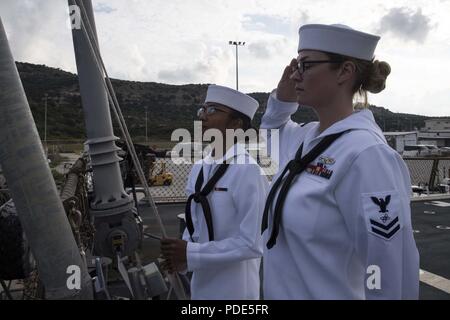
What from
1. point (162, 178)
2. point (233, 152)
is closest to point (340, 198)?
point (233, 152)

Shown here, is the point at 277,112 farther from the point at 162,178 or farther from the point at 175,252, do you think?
the point at 162,178

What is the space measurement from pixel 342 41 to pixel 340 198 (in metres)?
0.62

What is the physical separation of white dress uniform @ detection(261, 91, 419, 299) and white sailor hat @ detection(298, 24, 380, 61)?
236mm

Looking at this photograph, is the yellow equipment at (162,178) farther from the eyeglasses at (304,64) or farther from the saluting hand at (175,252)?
the eyeglasses at (304,64)

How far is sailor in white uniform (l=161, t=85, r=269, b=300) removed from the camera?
254 centimetres

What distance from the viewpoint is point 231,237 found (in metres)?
2.61

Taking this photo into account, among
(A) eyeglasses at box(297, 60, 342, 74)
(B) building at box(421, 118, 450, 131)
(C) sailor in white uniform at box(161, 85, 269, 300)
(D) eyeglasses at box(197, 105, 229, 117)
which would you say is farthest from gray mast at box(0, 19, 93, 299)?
(B) building at box(421, 118, 450, 131)

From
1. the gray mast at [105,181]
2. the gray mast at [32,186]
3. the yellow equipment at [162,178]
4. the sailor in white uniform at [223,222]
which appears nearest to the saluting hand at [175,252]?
the sailor in white uniform at [223,222]

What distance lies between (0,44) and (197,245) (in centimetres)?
161

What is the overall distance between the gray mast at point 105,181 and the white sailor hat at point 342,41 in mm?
3127

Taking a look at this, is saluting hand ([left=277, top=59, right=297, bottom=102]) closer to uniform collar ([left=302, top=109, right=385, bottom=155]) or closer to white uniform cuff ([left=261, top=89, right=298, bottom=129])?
white uniform cuff ([left=261, top=89, right=298, bottom=129])
